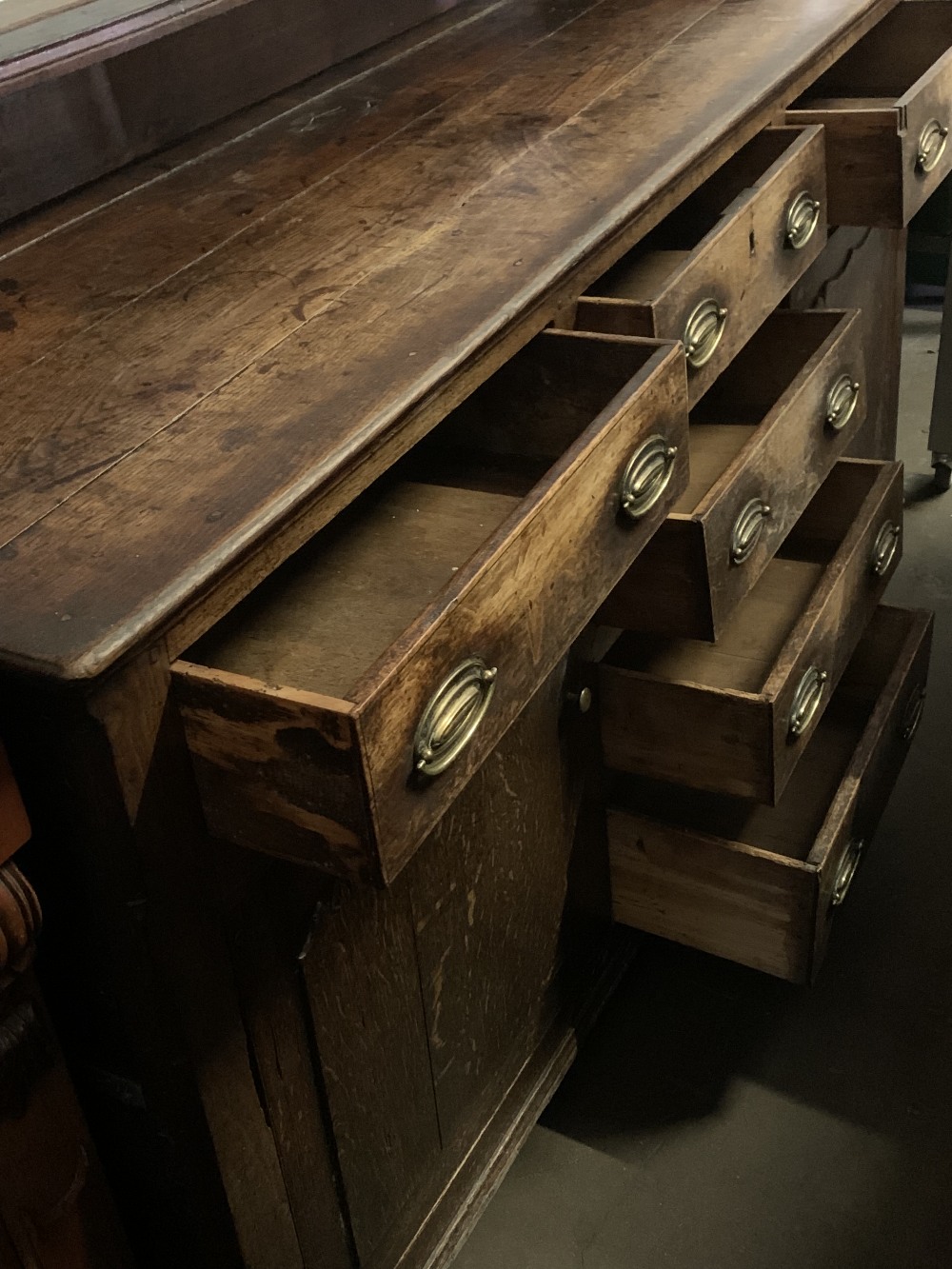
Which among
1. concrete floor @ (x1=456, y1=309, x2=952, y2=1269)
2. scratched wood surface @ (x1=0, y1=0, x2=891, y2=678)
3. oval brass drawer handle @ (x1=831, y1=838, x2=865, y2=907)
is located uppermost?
scratched wood surface @ (x1=0, y1=0, x2=891, y2=678)

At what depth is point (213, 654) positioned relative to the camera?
0.90 metres

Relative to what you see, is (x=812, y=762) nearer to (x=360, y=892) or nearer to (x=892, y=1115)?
(x=892, y=1115)

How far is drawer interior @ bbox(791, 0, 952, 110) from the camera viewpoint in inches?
68.7

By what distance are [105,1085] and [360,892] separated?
0.77ft

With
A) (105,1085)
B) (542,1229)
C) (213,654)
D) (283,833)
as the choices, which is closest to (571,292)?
(213,654)

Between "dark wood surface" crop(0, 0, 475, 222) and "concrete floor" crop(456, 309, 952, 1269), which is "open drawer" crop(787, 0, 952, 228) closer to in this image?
"dark wood surface" crop(0, 0, 475, 222)

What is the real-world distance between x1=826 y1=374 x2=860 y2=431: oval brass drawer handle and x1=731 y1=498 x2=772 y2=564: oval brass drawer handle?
0.18 metres

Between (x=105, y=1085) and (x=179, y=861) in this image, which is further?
(x=105, y=1085)

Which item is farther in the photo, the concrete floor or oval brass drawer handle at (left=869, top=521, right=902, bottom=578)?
oval brass drawer handle at (left=869, top=521, right=902, bottom=578)

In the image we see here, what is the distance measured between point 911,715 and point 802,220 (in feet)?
2.16

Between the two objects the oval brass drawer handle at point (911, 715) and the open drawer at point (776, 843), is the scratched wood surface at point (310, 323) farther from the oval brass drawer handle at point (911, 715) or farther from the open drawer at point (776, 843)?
the oval brass drawer handle at point (911, 715)

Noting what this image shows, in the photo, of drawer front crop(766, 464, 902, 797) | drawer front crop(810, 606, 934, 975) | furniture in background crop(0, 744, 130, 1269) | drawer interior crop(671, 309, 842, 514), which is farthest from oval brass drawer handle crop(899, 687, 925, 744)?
furniture in background crop(0, 744, 130, 1269)

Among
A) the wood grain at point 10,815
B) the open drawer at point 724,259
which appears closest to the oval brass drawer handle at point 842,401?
the open drawer at point 724,259

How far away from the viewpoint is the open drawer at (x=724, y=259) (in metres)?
1.11
